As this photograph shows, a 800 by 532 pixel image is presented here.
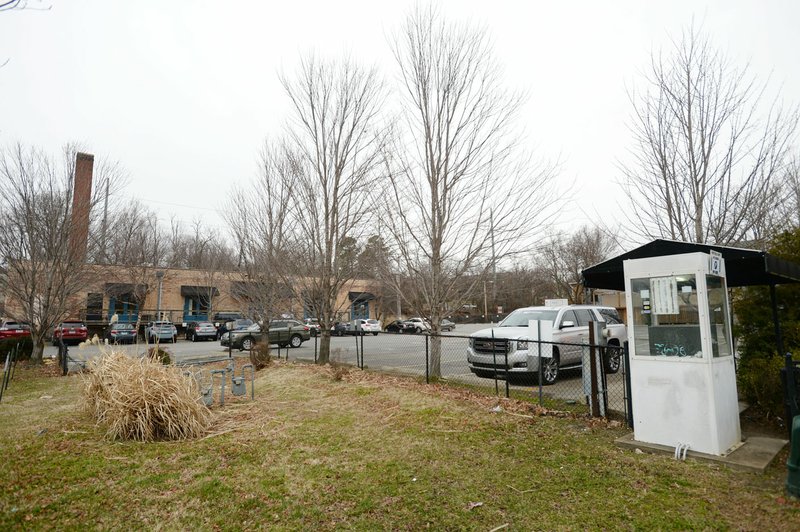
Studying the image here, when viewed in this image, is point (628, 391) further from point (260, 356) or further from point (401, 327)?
point (401, 327)

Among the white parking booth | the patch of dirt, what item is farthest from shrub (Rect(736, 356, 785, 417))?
the white parking booth

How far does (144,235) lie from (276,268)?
25513 mm

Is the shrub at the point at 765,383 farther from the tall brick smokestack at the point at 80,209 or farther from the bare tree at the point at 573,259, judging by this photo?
the bare tree at the point at 573,259

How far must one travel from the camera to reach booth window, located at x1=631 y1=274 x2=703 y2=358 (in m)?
5.06

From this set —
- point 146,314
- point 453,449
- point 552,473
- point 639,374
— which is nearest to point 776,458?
point 639,374

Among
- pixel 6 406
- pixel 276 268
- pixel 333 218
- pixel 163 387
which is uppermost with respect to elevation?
pixel 333 218

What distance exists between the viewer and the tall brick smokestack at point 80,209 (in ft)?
45.0

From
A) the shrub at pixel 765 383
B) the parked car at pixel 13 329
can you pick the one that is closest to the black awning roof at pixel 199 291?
the parked car at pixel 13 329

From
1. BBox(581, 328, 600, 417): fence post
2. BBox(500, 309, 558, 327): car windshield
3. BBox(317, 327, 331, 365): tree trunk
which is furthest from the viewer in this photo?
BBox(317, 327, 331, 365): tree trunk

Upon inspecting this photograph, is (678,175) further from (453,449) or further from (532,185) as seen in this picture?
(453,449)

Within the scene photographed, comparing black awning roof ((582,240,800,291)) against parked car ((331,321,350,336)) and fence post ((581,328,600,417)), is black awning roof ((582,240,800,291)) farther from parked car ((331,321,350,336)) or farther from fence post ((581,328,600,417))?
parked car ((331,321,350,336))

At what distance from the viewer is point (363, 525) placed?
11.5ft

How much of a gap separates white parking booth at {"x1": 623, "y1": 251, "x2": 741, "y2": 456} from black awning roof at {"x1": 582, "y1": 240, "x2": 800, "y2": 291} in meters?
0.19

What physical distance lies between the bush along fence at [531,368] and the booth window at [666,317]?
847 millimetres
